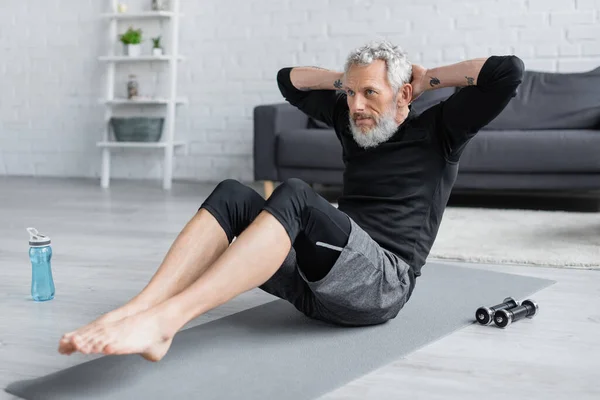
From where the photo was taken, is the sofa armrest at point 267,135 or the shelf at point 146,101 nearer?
the sofa armrest at point 267,135

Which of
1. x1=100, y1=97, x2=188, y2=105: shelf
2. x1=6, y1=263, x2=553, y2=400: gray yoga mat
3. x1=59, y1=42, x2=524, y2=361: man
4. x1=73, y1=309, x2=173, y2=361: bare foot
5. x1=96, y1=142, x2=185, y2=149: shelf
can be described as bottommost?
x1=96, y1=142, x2=185, y2=149: shelf

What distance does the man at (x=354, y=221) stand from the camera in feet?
5.43

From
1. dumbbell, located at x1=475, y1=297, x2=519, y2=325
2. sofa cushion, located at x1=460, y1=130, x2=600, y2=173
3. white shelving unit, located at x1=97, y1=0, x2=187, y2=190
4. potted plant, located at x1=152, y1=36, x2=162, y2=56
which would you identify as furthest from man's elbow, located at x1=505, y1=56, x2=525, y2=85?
potted plant, located at x1=152, y1=36, x2=162, y2=56

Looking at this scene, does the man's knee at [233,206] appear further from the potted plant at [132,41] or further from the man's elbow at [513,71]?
the potted plant at [132,41]

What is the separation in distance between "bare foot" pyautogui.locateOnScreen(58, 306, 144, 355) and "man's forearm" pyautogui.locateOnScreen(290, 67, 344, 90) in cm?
91

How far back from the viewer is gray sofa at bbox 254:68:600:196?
416 cm

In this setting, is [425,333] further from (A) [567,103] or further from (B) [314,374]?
(A) [567,103]

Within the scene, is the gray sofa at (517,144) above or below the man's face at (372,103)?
below

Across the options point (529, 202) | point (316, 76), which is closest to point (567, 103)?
point (529, 202)

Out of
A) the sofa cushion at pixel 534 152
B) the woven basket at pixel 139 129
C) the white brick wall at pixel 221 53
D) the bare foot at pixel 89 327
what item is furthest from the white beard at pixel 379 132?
the woven basket at pixel 139 129

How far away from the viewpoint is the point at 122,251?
3.26 metres

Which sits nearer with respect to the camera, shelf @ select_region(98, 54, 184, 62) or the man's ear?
the man's ear

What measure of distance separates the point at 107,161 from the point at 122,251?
2798 millimetres

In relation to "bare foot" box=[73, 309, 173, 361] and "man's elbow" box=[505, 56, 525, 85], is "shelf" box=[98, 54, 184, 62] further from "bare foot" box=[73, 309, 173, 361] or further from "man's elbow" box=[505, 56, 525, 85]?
"bare foot" box=[73, 309, 173, 361]
